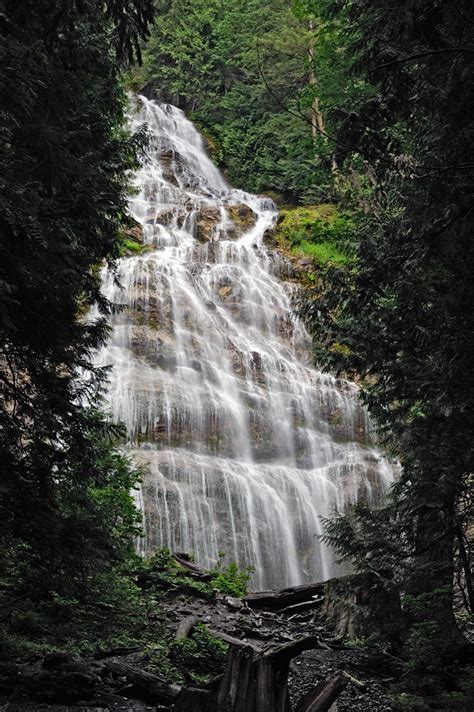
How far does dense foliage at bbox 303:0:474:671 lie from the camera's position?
495cm

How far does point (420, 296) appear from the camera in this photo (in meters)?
6.35

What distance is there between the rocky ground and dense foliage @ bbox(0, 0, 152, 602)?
2.34 feet

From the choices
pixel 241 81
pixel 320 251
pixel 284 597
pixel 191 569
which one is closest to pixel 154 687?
pixel 284 597

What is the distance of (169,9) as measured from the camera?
42594 mm

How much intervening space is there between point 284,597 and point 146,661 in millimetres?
4828

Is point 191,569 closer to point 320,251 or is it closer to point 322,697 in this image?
point 322,697

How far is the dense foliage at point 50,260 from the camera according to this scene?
15.6ft

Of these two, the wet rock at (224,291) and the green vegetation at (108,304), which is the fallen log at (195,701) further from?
the wet rock at (224,291)

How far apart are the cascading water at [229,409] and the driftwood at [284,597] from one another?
438 centimetres

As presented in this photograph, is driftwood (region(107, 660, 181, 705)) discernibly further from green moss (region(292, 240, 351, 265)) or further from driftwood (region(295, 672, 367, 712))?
green moss (region(292, 240, 351, 265))

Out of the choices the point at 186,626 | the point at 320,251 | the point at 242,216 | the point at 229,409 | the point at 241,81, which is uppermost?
the point at 241,81

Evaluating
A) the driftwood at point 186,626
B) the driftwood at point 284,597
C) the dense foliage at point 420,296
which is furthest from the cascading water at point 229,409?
the dense foliage at point 420,296

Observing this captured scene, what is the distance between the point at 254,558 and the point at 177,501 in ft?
8.07

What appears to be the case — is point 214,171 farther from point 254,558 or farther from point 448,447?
point 448,447
